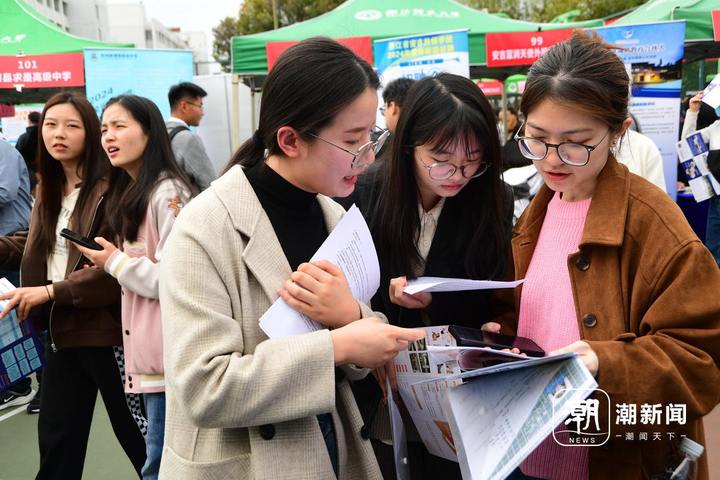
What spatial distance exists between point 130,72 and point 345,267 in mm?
7105

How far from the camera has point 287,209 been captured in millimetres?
1359

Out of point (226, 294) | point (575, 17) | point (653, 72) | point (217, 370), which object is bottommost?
point (217, 370)

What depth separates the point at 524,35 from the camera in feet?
25.4

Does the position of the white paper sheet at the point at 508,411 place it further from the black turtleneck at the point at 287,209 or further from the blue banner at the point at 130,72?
the blue banner at the point at 130,72

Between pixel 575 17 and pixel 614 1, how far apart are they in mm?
1241

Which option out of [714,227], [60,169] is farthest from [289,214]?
[714,227]

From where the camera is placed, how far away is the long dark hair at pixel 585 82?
130 centimetres

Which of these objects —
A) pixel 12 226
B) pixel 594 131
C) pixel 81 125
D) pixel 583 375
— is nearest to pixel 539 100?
pixel 594 131

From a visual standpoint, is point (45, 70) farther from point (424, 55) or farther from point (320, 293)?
point (320, 293)

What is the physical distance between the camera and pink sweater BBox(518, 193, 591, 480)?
4.59 ft

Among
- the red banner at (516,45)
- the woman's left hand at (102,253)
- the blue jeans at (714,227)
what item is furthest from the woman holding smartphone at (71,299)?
the red banner at (516,45)

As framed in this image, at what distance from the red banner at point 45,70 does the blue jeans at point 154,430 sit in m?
7.71

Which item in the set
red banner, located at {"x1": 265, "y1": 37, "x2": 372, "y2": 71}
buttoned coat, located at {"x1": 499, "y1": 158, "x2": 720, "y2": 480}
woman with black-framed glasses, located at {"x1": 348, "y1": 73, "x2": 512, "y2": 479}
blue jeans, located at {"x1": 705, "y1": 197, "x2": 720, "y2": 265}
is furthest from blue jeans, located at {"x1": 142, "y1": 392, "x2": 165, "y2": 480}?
red banner, located at {"x1": 265, "y1": 37, "x2": 372, "y2": 71}

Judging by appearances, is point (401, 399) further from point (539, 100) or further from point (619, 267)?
point (539, 100)
